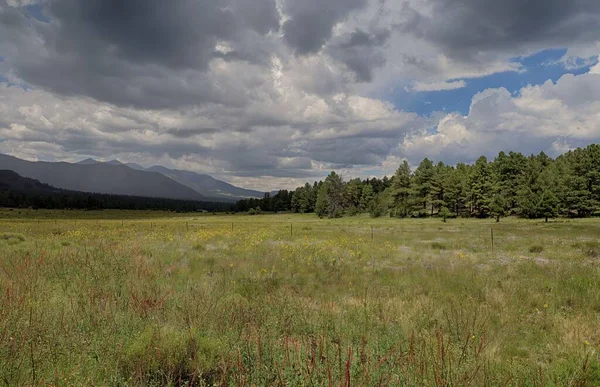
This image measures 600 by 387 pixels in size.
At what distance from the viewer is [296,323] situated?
20.1 ft

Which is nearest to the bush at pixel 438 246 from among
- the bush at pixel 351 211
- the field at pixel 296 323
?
the field at pixel 296 323

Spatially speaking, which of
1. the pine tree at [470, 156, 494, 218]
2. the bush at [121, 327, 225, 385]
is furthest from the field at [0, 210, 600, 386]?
the pine tree at [470, 156, 494, 218]

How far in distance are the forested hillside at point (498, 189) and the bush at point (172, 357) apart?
6487 cm

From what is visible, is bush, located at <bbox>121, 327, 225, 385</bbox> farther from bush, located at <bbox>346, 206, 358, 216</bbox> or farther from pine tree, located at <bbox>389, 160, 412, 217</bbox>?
bush, located at <bbox>346, 206, 358, 216</bbox>

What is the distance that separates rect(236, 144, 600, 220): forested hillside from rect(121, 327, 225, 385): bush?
6487 cm

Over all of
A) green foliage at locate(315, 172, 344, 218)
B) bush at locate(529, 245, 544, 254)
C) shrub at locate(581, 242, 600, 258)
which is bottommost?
bush at locate(529, 245, 544, 254)

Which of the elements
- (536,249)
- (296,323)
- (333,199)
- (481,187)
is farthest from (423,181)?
(296,323)

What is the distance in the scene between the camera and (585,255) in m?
15.9

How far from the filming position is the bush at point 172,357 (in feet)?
13.7

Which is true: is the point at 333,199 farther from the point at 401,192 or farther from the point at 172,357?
the point at 172,357

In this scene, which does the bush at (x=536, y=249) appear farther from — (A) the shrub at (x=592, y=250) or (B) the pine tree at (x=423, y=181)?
(B) the pine tree at (x=423, y=181)

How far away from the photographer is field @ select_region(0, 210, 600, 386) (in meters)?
4.00

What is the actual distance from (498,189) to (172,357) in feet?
254

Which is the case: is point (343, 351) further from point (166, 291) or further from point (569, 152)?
point (569, 152)
